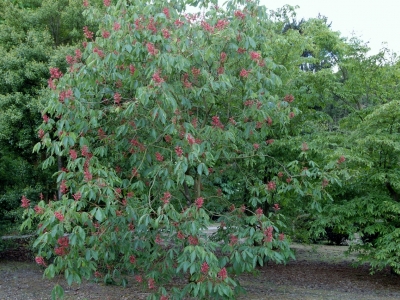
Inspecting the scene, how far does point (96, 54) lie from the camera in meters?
4.33

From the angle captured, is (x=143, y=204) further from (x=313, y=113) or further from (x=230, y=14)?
(x=313, y=113)

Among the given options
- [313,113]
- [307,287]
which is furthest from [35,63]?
[307,287]

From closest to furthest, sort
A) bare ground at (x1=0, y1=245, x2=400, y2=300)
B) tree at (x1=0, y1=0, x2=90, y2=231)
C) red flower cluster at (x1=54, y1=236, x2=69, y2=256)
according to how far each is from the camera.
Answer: red flower cluster at (x1=54, y1=236, x2=69, y2=256) < bare ground at (x1=0, y1=245, x2=400, y2=300) < tree at (x1=0, y1=0, x2=90, y2=231)

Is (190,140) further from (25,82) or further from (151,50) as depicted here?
(25,82)

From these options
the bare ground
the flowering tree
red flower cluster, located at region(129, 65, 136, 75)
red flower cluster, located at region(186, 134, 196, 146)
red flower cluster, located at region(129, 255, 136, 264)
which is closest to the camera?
the flowering tree

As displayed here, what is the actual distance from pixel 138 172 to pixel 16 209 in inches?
223

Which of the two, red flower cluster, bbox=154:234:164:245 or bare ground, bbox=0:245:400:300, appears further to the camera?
bare ground, bbox=0:245:400:300

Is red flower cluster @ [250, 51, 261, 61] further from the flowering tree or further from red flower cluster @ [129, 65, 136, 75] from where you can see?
red flower cluster @ [129, 65, 136, 75]

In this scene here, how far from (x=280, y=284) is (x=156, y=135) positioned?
15.0 feet

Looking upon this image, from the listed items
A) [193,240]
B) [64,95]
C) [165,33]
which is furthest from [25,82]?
[193,240]

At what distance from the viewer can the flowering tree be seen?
400 cm

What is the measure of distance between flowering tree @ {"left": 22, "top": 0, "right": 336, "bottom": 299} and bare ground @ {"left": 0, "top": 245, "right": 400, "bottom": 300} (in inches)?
58.4

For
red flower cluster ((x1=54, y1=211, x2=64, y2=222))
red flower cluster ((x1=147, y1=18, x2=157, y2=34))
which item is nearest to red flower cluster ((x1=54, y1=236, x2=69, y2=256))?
red flower cluster ((x1=54, y1=211, x2=64, y2=222))

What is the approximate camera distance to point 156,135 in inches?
→ 179
